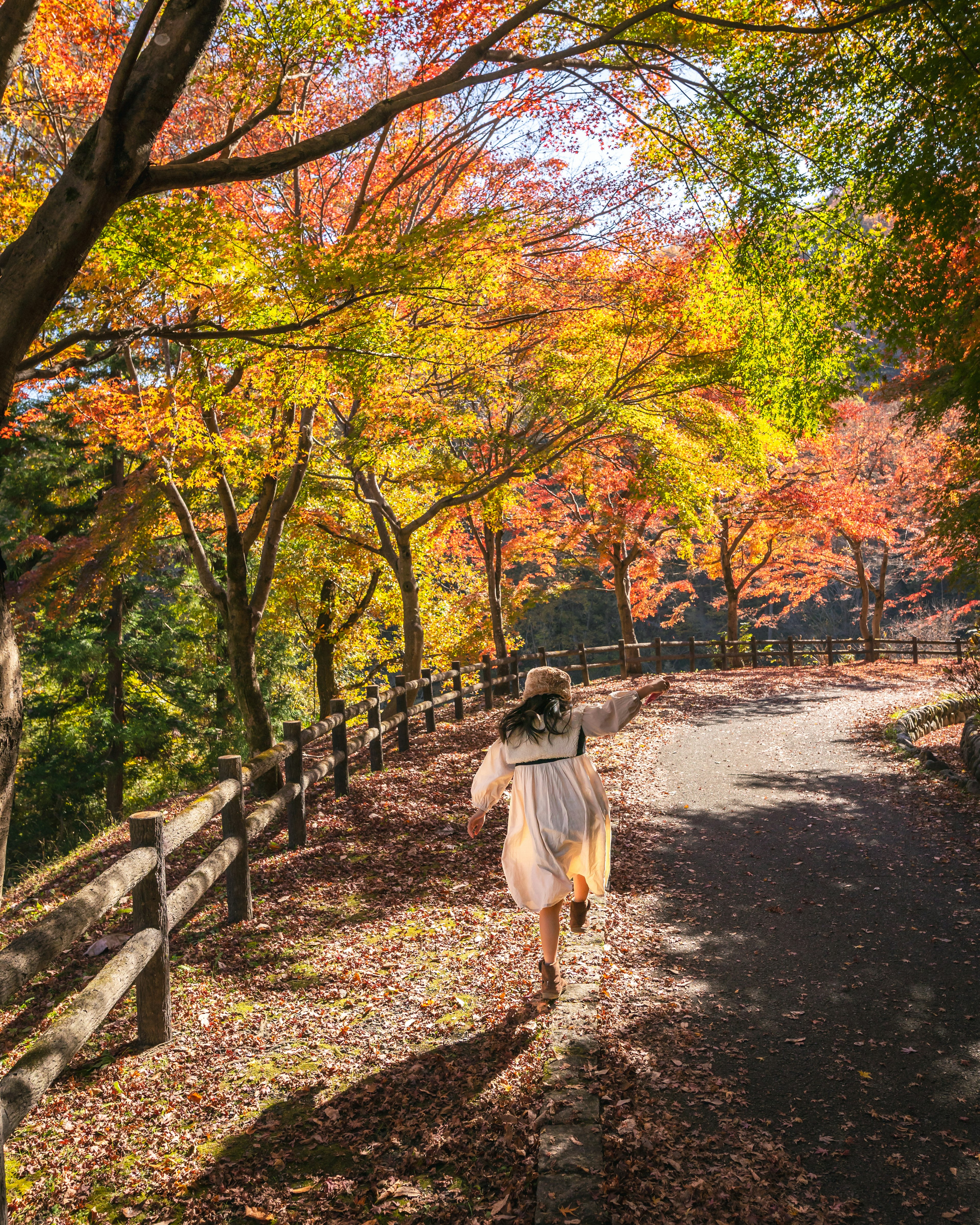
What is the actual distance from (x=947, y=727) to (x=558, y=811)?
12.7 meters

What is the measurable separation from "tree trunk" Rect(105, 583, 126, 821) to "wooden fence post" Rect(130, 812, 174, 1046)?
624 inches

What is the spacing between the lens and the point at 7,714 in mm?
3877

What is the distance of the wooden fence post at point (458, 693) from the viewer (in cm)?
1506

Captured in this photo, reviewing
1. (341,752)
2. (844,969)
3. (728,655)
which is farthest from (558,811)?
(728,655)

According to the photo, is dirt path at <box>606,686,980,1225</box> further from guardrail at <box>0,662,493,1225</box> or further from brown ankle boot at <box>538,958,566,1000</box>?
guardrail at <box>0,662,493,1225</box>

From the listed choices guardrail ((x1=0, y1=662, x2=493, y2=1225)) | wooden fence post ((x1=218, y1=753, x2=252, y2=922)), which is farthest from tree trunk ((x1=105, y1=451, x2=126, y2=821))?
wooden fence post ((x1=218, y1=753, x2=252, y2=922))

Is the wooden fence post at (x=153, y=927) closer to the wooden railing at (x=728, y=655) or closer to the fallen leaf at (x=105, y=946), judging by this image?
the fallen leaf at (x=105, y=946)

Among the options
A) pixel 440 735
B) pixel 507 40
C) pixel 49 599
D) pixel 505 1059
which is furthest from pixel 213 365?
pixel 49 599

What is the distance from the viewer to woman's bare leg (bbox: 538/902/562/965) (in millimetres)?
4312

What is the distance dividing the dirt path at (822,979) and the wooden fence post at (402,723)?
357 centimetres

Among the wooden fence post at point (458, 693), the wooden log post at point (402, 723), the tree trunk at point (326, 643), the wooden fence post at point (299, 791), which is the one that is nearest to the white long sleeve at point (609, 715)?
the wooden fence post at point (299, 791)

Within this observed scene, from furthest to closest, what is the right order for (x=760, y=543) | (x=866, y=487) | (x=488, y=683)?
(x=760, y=543)
(x=866, y=487)
(x=488, y=683)

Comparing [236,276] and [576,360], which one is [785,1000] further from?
[576,360]

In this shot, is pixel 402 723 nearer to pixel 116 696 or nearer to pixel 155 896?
pixel 155 896
